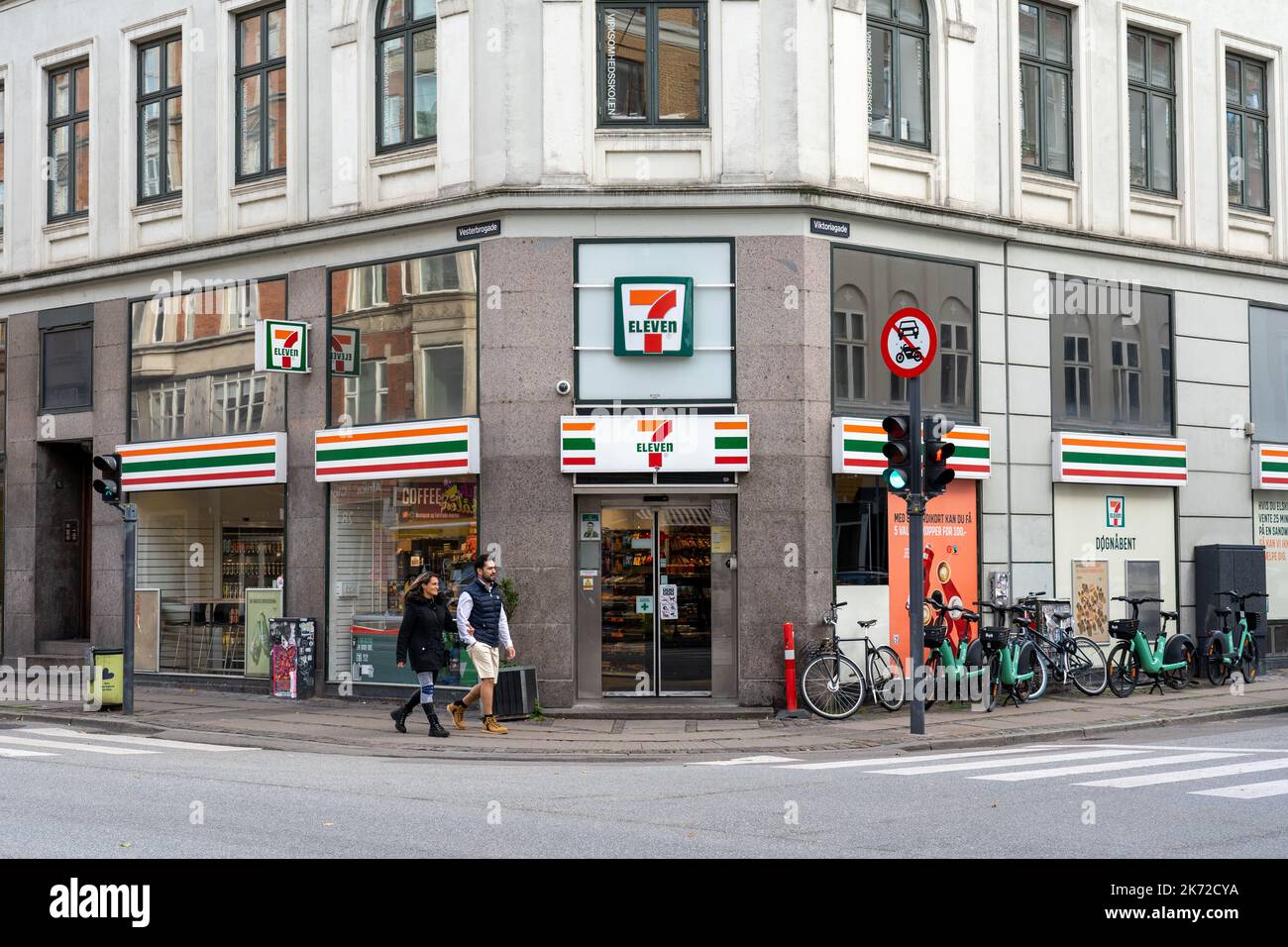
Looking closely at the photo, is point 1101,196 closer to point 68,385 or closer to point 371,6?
point 371,6

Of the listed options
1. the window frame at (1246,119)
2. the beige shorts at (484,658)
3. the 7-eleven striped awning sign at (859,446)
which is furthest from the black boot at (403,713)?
the window frame at (1246,119)

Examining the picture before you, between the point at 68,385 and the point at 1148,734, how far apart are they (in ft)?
58.0

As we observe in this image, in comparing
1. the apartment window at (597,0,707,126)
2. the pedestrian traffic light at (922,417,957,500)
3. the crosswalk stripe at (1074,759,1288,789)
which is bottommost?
the crosswalk stripe at (1074,759,1288,789)

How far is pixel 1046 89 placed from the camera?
72.0 feet

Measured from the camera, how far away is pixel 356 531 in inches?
822

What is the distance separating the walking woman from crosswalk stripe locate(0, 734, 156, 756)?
286cm

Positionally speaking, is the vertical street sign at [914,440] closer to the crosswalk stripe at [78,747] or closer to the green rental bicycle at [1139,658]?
the green rental bicycle at [1139,658]

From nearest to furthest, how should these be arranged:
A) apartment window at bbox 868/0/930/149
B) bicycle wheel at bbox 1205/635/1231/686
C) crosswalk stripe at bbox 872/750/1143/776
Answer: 1. crosswalk stripe at bbox 872/750/1143/776
2. apartment window at bbox 868/0/930/149
3. bicycle wheel at bbox 1205/635/1231/686

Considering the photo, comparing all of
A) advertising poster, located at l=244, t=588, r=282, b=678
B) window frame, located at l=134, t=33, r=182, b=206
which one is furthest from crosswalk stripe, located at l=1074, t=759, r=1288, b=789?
window frame, located at l=134, t=33, r=182, b=206

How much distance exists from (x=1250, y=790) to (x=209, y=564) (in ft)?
53.0

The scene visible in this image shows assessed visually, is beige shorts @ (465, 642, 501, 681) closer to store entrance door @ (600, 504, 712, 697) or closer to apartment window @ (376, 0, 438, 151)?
store entrance door @ (600, 504, 712, 697)

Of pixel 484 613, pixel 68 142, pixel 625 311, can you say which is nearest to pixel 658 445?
pixel 625 311

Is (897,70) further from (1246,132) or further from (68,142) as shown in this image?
(68,142)

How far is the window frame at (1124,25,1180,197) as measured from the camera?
23.0 metres
